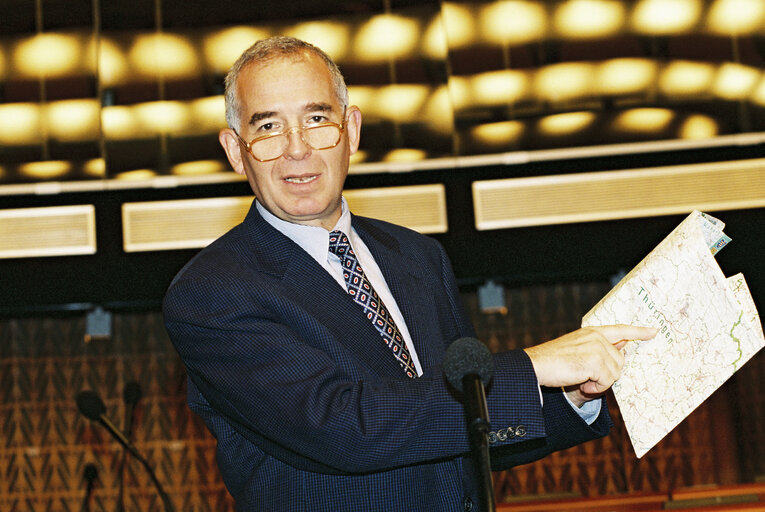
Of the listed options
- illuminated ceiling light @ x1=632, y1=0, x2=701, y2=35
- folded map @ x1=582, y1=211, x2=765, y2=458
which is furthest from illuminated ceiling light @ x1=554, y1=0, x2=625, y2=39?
folded map @ x1=582, y1=211, x2=765, y2=458

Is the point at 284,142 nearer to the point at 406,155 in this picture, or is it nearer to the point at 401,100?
the point at 406,155

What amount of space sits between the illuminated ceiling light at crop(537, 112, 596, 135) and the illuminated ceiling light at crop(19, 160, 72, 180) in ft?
9.68

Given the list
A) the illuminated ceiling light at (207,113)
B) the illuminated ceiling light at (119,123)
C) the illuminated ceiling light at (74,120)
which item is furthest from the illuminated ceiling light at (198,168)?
the illuminated ceiling light at (74,120)

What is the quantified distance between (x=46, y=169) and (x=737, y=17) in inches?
173

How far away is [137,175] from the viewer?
18.0 feet

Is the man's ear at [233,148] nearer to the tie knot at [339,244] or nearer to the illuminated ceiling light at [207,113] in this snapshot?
the tie knot at [339,244]

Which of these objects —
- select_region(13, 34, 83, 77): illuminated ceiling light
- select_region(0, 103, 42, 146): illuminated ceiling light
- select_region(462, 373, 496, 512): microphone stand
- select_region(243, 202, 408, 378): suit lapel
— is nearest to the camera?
select_region(462, 373, 496, 512): microphone stand

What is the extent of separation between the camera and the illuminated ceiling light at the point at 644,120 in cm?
533

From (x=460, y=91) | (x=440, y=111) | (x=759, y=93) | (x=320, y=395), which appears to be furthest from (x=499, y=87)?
(x=320, y=395)

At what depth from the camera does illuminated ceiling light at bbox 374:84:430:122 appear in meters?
5.53

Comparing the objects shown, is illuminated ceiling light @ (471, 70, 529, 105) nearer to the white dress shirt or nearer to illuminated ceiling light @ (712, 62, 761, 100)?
illuminated ceiling light @ (712, 62, 761, 100)

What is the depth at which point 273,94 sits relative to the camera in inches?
71.6

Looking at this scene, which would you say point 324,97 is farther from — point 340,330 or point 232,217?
point 232,217

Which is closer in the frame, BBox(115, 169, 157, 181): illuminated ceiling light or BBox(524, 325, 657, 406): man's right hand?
BBox(524, 325, 657, 406): man's right hand
